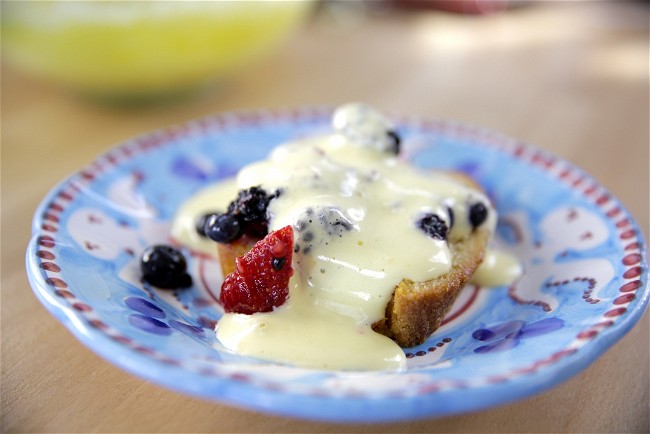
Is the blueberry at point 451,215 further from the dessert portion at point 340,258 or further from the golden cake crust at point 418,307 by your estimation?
the golden cake crust at point 418,307

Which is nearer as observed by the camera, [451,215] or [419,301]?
[419,301]

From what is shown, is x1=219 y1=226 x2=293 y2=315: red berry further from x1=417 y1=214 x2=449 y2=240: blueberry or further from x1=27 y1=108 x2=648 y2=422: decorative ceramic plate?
x1=417 y1=214 x2=449 y2=240: blueberry

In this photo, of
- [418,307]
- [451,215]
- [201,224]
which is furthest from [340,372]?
[201,224]

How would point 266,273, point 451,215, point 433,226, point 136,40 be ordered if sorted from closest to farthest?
1. point 266,273
2. point 433,226
3. point 451,215
4. point 136,40

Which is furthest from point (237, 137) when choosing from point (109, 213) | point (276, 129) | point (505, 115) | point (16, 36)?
point (505, 115)

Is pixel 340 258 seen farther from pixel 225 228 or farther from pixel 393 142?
pixel 393 142

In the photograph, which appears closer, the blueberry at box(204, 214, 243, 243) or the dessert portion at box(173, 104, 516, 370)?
the dessert portion at box(173, 104, 516, 370)

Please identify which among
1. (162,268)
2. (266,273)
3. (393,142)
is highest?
(393,142)

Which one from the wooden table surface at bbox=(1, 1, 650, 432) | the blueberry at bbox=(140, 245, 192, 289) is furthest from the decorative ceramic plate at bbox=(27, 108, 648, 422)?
the wooden table surface at bbox=(1, 1, 650, 432)
